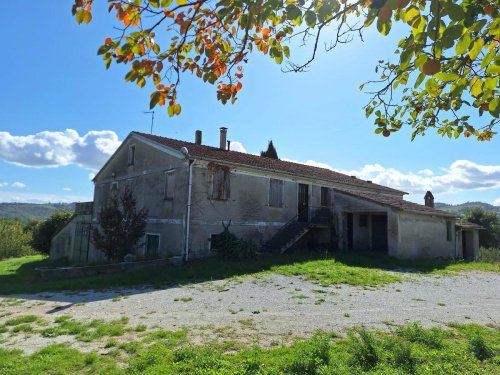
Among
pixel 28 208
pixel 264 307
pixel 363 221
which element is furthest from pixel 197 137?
pixel 28 208

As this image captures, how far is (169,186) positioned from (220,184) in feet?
8.72

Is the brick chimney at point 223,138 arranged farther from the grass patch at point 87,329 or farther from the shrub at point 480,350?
the shrub at point 480,350

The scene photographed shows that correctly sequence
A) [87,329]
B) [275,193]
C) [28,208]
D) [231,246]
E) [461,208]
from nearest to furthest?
[87,329] < [231,246] < [275,193] < [461,208] < [28,208]

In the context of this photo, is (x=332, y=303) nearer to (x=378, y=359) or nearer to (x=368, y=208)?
(x=378, y=359)

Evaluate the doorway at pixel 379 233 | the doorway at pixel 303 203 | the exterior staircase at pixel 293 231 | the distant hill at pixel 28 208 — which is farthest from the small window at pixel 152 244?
the distant hill at pixel 28 208

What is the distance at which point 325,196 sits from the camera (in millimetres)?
24250

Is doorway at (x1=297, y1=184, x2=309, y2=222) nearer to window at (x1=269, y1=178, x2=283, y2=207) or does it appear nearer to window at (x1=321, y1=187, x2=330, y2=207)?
window at (x1=321, y1=187, x2=330, y2=207)

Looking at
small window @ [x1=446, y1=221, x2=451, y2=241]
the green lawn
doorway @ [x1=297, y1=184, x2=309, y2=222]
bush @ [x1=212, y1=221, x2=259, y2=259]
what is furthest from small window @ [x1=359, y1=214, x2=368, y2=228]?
bush @ [x1=212, y1=221, x2=259, y2=259]

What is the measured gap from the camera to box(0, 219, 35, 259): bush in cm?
3179

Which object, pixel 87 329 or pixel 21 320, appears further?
pixel 21 320

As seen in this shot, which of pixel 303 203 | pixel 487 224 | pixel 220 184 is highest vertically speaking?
pixel 220 184

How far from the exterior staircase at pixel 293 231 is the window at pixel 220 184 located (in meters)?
3.74

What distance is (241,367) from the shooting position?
4.65 metres

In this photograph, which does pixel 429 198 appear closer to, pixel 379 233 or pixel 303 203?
pixel 379 233
